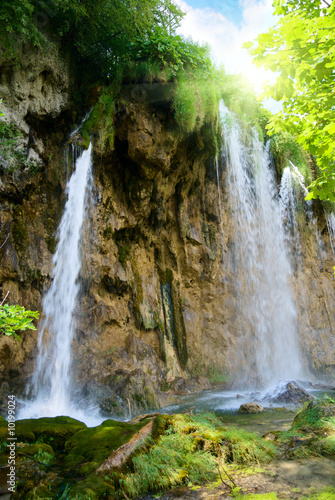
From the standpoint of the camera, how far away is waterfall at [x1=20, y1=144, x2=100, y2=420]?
7.79 m

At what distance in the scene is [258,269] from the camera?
1493 centimetres

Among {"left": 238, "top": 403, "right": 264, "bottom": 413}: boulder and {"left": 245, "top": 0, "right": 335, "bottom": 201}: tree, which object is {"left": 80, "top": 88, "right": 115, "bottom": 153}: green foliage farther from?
{"left": 238, "top": 403, "right": 264, "bottom": 413}: boulder

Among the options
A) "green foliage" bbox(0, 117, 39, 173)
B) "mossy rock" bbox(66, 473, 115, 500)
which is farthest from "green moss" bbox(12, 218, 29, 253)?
"mossy rock" bbox(66, 473, 115, 500)

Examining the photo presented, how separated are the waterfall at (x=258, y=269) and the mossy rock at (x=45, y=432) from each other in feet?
31.9

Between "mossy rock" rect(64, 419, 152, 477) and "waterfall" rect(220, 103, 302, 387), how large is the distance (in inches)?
386

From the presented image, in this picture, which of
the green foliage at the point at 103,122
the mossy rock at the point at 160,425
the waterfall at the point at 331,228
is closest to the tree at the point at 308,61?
the mossy rock at the point at 160,425

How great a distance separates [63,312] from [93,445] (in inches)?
234

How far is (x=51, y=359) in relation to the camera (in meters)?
8.52

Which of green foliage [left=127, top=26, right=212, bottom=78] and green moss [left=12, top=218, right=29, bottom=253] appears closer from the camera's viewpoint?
green moss [left=12, top=218, right=29, bottom=253]

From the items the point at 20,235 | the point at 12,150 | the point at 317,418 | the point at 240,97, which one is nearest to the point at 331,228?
the point at 240,97

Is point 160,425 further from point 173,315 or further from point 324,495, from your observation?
point 173,315

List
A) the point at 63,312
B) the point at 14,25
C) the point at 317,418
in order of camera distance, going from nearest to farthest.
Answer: the point at 317,418, the point at 14,25, the point at 63,312

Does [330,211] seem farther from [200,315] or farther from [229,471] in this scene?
[229,471]

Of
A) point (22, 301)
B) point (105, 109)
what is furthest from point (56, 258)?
point (105, 109)
